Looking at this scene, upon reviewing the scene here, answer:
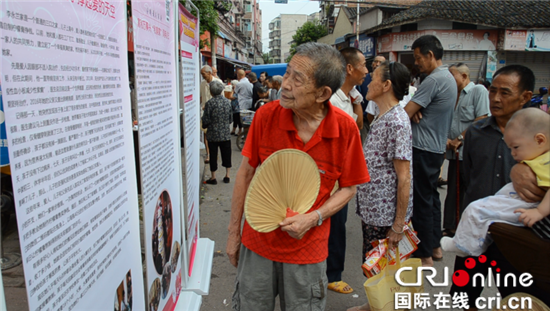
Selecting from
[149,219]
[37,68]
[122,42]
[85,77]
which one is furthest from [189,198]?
[37,68]

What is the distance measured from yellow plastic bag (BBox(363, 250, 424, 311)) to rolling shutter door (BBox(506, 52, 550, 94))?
1984 cm

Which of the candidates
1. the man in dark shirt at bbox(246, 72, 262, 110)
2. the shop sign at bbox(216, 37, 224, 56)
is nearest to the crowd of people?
the man in dark shirt at bbox(246, 72, 262, 110)

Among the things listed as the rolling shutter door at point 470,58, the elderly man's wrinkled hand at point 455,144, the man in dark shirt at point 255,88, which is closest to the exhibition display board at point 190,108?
the elderly man's wrinkled hand at point 455,144

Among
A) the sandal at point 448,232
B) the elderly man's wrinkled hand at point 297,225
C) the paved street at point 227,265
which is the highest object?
the elderly man's wrinkled hand at point 297,225

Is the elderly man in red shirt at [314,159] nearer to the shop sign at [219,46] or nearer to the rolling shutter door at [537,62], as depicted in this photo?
the rolling shutter door at [537,62]

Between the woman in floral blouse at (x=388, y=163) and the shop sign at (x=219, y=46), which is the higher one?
the shop sign at (x=219, y=46)

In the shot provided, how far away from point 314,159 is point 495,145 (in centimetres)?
130

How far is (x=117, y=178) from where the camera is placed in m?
1.45

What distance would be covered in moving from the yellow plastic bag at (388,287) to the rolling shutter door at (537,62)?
19837 millimetres

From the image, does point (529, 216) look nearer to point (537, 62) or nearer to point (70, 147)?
point (70, 147)

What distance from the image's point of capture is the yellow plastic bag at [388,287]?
2.36 m

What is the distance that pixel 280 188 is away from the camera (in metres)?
1.71

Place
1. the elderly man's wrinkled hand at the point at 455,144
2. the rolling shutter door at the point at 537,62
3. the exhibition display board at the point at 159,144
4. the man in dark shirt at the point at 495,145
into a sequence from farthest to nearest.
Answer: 1. the rolling shutter door at the point at 537,62
2. the elderly man's wrinkled hand at the point at 455,144
3. the man in dark shirt at the point at 495,145
4. the exhibition display board at the point at 159,144

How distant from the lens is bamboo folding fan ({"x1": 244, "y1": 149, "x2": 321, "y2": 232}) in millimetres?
1673
